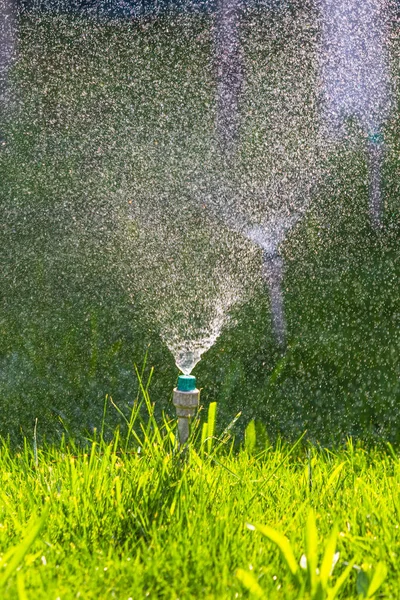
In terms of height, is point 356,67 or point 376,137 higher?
point 356,67

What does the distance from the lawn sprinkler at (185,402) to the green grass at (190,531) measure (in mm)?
59

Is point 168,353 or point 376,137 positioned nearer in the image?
point 168,353

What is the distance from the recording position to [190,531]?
1.65 meters

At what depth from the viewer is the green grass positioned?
4.74 ft

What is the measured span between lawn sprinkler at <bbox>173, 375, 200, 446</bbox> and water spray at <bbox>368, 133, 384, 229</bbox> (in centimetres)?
298

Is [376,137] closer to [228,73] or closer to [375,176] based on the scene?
[375,176]

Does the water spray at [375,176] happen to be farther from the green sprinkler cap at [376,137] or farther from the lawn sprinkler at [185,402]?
the lawn sprinkler at [185,402]

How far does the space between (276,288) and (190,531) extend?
8.61ft

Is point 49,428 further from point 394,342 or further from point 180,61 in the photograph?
point 180,61

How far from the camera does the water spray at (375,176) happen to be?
4.70 metres

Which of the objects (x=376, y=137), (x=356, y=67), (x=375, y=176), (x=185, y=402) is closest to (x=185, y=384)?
(x=185, y=402)

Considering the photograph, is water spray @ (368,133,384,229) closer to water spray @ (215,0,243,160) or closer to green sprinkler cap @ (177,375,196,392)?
water spray @ (215,0,243,160)

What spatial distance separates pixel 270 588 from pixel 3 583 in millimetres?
510

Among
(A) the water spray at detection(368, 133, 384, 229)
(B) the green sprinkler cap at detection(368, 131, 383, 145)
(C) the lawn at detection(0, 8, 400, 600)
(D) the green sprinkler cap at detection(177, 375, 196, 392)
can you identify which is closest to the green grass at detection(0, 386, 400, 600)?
(C) the lawn at detection(0, 8, 400, 600)
